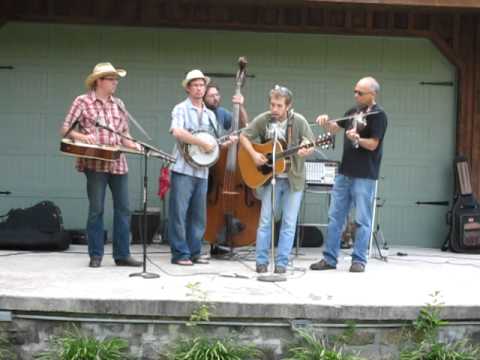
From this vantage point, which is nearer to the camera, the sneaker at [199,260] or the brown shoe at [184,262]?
the brown shoe at [184,262]

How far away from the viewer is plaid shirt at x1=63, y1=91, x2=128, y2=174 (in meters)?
7.07

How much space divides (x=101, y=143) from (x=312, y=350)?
253cm

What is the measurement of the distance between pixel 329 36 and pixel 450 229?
2.50 m

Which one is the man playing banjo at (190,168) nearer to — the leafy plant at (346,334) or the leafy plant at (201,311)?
the leafy plant at (201,311)

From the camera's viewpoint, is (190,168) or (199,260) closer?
(190,168)

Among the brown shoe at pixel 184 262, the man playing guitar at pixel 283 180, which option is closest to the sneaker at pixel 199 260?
the brown shoe at pixel 184 262

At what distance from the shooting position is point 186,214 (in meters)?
7.66

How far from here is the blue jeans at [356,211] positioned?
734 centimetres

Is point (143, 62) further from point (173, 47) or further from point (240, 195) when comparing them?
point (240, 195)

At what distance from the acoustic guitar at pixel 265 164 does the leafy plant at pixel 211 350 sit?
5.87 ft

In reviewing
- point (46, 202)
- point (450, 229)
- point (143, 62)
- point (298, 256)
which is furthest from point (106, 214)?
point (450, 229)

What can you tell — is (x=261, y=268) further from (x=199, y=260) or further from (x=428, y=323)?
(x=428, y=323)

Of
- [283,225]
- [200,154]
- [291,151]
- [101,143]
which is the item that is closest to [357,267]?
[283,225]

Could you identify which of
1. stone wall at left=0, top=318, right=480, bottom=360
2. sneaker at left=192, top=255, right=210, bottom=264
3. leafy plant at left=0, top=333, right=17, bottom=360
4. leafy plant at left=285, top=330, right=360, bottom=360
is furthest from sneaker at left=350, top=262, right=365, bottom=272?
leafy plant at left=0, top=333, right=17, bottom=360
